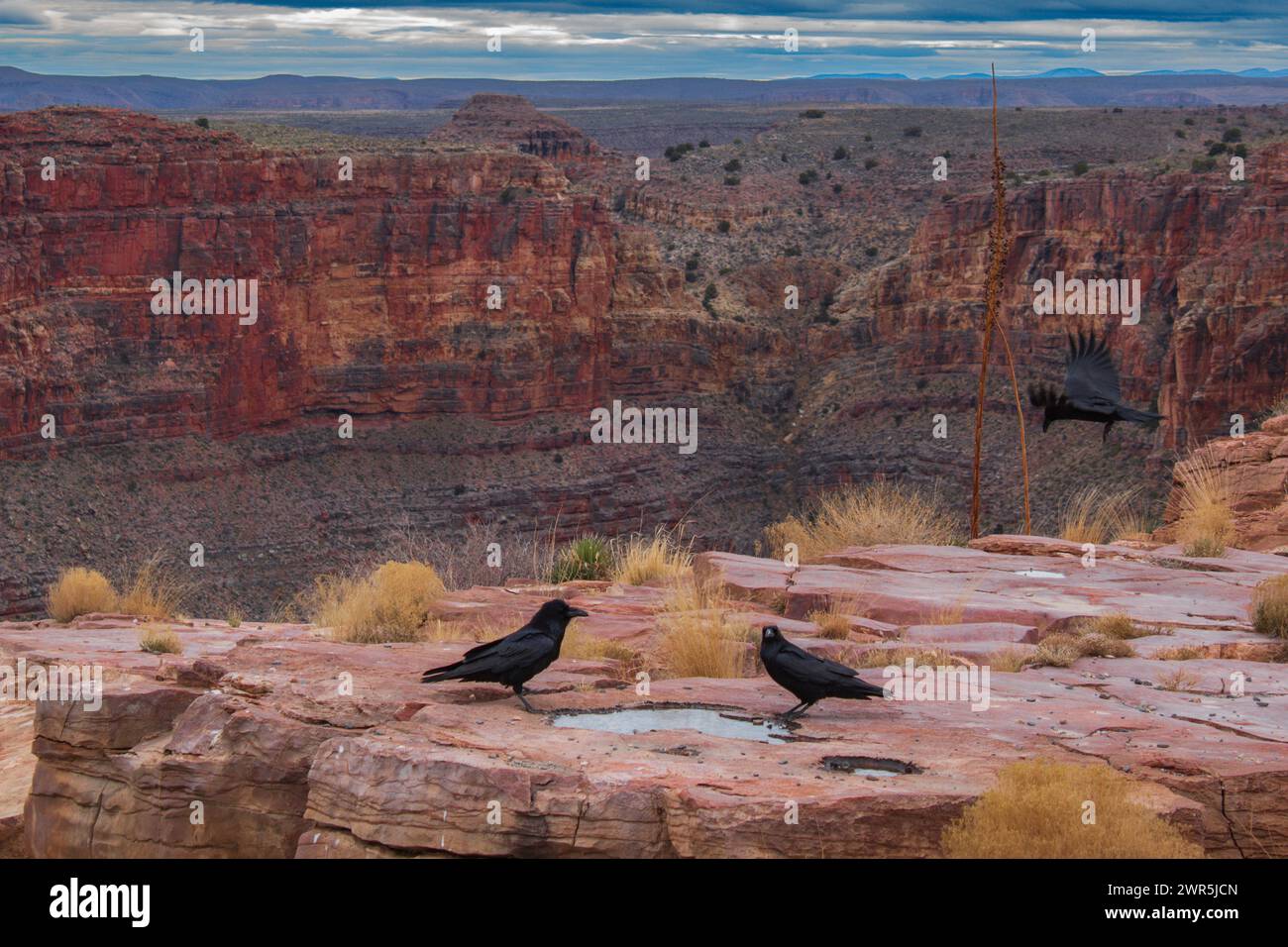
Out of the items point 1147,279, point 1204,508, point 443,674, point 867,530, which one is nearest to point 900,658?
point 443,674

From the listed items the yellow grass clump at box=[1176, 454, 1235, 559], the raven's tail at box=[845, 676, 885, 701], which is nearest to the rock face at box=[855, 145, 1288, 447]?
the yellow grass clump at box=[1176, 454, 1235, 559]

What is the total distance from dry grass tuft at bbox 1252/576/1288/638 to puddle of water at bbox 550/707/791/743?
190 inches

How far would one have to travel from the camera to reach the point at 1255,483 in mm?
19125

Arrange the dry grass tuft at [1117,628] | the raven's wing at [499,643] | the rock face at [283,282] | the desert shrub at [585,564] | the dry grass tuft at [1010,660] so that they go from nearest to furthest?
the raven's wing at [499,643] → the dry grass tuft at [1010,660] → the dry grass tuft at [1117,628] → the desert shrub at [585,564] → the rock face at [283,282]

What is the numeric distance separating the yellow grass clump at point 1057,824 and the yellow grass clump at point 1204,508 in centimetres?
895

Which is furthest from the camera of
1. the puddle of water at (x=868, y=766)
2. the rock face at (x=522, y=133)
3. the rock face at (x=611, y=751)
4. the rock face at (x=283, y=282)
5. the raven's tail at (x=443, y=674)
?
the rock face at (x=522, y=133)

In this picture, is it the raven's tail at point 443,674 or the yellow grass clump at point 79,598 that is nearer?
the raven's tail at point 443,674

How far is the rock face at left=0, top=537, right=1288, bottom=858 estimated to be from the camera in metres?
8.38

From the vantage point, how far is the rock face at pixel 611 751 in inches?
330

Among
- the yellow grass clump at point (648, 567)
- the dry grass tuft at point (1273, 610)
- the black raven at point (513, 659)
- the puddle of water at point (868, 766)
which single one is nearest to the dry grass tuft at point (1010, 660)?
the dry grass tuft at point (1273, 610)

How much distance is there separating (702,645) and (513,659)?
1.99 metres

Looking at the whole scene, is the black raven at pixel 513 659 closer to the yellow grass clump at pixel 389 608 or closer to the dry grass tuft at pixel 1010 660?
the yellow grass clump at pixel 389 608

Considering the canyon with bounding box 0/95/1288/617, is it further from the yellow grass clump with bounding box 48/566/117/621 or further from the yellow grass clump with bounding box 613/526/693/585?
the yellow grass clump with bounding box 613/526/693/585

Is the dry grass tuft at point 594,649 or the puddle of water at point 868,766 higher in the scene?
the puddle of water at point 868,766
